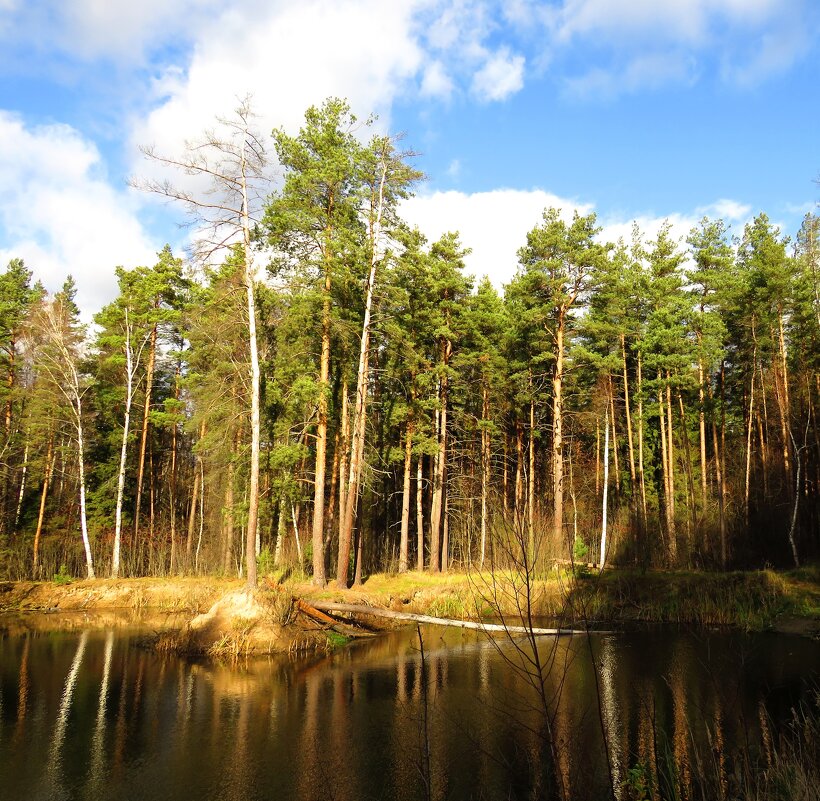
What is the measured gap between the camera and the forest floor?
581 inches

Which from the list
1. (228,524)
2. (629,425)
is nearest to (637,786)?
(228,524)

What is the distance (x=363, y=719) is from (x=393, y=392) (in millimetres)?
18176

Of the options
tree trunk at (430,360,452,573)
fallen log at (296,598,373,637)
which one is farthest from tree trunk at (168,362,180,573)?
fallen log at (296,598,373,637)

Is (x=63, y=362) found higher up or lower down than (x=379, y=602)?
higher up

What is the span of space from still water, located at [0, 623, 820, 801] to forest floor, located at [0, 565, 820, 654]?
109 cm

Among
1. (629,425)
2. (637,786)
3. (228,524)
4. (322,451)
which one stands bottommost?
(637,786)

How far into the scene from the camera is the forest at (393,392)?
1991cm

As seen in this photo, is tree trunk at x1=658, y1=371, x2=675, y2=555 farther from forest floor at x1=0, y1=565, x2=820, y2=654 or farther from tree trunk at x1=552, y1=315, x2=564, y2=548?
tree trunk at x1=552, y1=315, x2=564, y2=548

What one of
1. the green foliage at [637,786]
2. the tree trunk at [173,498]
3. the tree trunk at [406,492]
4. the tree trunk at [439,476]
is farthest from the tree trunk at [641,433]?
the tree trunk at [173,498]

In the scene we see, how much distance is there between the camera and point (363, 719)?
9.54 m

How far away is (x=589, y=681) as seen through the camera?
449 inches

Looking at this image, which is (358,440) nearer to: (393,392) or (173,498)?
(393,392)

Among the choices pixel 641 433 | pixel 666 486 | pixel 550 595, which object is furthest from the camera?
pixel 641 433

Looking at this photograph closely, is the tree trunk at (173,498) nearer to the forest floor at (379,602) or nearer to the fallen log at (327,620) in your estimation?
the forest floor at (379,602)
